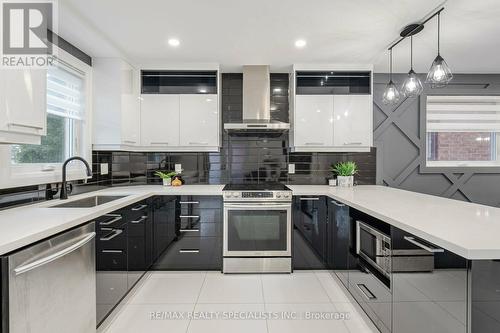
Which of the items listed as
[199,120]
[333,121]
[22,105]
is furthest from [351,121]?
[22,105]

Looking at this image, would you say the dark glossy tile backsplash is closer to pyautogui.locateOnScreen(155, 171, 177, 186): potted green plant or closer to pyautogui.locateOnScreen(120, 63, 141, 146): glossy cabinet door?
pyautogui.locateOnScreen(155, 171, 177, 186): potted green plant

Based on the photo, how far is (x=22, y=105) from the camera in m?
1.47

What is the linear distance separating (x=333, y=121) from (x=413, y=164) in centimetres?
132

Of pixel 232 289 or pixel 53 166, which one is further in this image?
pixel 232 289

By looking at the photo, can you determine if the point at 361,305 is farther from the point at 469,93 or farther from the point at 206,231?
the point at 469,93

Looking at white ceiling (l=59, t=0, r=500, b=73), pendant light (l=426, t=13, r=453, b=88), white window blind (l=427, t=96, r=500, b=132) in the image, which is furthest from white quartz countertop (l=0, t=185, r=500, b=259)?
white window blind (l=427, t=96, r=500, b=132)

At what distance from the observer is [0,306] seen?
105 cm

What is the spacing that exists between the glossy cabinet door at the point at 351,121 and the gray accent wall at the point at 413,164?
15.7 inches

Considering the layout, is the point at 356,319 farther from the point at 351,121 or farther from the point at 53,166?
the point at 53,166

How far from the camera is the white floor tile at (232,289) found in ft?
7.60

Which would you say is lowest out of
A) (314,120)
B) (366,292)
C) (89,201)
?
(366,292)

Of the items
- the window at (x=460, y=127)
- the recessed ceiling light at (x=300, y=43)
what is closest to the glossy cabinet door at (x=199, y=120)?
the recessed ceiling light at (x=300, y=43)

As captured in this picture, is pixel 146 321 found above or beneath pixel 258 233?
beneath

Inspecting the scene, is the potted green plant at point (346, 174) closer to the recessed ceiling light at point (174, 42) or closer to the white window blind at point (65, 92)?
the recessed ceiling light at point (174, 42)
